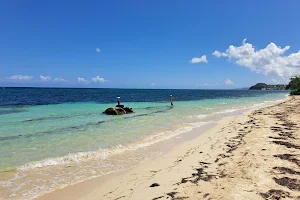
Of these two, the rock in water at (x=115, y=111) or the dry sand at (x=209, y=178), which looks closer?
the dry sand at (x=209, y=178)

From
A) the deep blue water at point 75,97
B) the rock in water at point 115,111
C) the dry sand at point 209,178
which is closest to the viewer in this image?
the dry sand at point 209,178

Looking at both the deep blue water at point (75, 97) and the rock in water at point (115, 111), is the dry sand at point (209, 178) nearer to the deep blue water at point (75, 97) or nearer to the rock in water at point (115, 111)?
the rock in water at point (115, 111)

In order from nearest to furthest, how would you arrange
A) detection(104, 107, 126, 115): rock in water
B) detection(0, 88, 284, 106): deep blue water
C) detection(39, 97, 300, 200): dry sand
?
detection(39, 97, 300, 200): dry sand, detection(104, 107, 126, 115): rock in water, detection(0, 88, 284, 106): deep blue water

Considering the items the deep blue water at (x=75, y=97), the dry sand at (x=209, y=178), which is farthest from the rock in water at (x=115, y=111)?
the deep blue water at (x=75, y=97)

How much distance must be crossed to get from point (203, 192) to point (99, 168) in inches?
162

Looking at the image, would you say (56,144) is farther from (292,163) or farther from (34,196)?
(292,163)

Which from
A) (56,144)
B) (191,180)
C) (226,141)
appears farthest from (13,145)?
(226,141)

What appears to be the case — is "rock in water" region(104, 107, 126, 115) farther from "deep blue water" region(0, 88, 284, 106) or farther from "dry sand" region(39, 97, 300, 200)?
"deep blue water" region(0, 88, 284, 106)

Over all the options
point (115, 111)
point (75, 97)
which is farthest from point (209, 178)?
point (75, 97)

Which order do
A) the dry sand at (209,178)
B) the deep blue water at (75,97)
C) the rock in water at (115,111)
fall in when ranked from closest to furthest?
the dry sand at (209,178), the rock in water at (115,111), the deep blue water at (75,97)

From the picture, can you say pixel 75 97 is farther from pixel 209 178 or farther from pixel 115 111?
pixel 209 178

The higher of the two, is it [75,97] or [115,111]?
[75,97]

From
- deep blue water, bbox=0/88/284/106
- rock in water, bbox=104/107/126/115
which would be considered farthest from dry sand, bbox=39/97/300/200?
deep blue water, bbox=0/88/284/106

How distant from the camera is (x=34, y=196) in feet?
19.1
